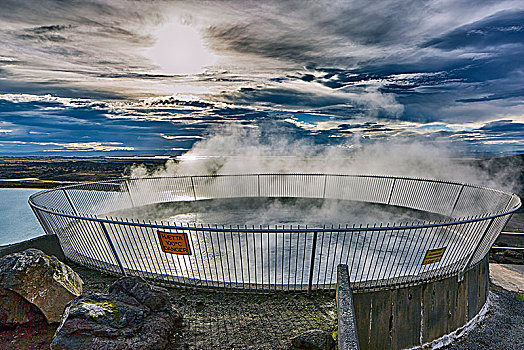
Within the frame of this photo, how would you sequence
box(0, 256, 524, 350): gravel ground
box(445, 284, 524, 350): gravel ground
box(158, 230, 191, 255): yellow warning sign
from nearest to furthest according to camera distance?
1. box(0, 256, 524, 350): gravel ground
2. box(158, 230, 191, 255): yellow warning sign
3. box(445, 284, 524, 350): gravel ground

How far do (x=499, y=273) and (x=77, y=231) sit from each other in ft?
57.6

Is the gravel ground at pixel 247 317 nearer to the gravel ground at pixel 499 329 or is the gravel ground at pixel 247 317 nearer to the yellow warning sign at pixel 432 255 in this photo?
the yellow warning sign at pixel 432 255

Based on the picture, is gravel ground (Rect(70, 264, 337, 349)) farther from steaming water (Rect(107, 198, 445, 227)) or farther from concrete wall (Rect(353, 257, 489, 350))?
steaming water (Rect(107, 198, 445, 227))

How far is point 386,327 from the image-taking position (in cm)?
768

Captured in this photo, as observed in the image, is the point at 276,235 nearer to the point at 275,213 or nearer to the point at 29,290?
the point at 29,290

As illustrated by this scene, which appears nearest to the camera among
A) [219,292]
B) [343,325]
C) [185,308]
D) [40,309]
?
[343,325]

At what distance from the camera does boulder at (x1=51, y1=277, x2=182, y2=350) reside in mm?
5035

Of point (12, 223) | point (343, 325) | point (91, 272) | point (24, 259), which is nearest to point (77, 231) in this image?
point (91, 272)

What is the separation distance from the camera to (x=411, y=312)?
7941mm

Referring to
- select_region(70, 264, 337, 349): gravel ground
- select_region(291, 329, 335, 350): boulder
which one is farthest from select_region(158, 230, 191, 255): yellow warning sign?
select_region(291, 329, 335, 350): boulder

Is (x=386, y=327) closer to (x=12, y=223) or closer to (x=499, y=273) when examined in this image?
(x=499, y=273)

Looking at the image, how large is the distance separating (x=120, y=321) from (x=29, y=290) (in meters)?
2.00

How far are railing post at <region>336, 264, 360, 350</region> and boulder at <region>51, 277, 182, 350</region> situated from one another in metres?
2.86

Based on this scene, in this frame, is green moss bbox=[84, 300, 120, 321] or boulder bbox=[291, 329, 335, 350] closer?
green moss bbox=[84, 300, 120, 321]
